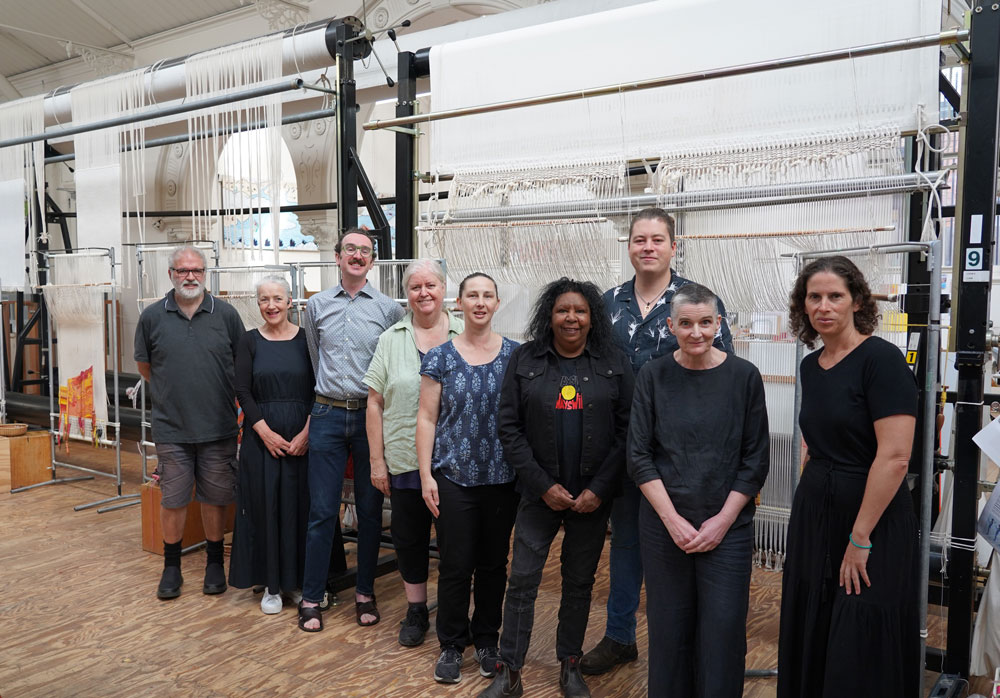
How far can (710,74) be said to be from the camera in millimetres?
2732

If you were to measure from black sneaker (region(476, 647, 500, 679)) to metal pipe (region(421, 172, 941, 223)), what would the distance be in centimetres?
168

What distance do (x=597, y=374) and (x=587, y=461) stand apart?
0.87ft

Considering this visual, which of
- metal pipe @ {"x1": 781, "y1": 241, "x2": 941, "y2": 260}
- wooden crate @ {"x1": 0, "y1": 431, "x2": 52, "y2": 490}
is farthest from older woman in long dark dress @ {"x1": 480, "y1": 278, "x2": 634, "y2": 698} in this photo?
wooden crate @ {"x1": 0, "y1": 431, "x2": 52, "y2": 490}

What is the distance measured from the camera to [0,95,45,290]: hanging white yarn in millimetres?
5594

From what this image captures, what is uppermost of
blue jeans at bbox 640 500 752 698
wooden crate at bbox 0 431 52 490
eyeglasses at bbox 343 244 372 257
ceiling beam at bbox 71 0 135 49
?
ceiling beam at bbox 71 0 135 49

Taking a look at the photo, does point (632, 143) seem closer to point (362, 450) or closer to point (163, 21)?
point (362, 450)

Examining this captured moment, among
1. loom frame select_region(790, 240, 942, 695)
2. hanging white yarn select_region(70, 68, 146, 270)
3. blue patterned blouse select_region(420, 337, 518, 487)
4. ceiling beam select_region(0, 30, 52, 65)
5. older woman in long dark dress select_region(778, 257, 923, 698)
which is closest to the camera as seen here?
older woman in long dark dress select_region(778, 257, 923, 698)

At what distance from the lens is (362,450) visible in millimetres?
3166

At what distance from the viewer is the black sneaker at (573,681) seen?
2525 millimetres

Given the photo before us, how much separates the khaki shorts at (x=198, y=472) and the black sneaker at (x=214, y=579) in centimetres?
29

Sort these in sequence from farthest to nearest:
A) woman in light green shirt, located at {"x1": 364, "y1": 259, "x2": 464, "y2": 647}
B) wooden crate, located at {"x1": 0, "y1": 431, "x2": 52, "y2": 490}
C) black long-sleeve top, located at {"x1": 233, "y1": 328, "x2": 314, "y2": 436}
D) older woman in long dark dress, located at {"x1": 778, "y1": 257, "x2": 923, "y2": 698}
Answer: wooden crate, located at {"x1": 0, "y1": 431, "x2": 52, "y2": 490} → black long-sleeve top, located at {"x1": 233, "y1": 328, "x2": 314, "y2": 436} → woman in light green shirt, located at {"x1": 364, "y1": 259, "x2": 464, "y2": 647} → older woman in long dark dress, located at {"x1": 778, "y1": 257, "x2": 923, "y2": 698}

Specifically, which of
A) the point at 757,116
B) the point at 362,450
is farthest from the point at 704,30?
the point at 362,450

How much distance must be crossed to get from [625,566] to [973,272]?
1.42m

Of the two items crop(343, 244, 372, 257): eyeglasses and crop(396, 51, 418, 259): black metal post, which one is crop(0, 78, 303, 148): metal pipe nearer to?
crop(396, 51, 418, 259): black metal post
